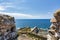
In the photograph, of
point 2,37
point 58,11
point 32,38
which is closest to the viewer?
point 58,11

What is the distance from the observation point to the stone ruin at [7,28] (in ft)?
67.6

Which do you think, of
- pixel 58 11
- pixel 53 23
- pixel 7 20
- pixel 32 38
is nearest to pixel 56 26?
pixel 53 23

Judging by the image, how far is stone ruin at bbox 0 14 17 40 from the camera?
67.6 ft

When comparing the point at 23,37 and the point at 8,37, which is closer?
the point at 8,37

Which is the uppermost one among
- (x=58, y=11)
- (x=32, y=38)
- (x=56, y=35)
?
(x=58, y=11)

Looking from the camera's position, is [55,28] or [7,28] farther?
[7,28]

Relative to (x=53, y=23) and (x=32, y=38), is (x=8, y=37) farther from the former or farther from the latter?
(x=32, y=38)

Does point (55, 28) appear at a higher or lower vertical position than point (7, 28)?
higher

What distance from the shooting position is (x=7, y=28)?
21250 mm

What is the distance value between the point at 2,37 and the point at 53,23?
251 inches

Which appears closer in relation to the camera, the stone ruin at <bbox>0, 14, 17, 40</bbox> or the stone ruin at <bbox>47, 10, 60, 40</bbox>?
the stone ruin at <bbox>47, 10, 60, 40</bbox>

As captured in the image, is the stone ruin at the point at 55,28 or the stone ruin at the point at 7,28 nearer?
the stone ruin at the point at 55,28

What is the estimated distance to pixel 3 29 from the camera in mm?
20594

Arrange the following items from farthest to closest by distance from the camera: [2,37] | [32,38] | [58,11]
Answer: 1. [32,38]
2. [2,37]
3. [58,11]
